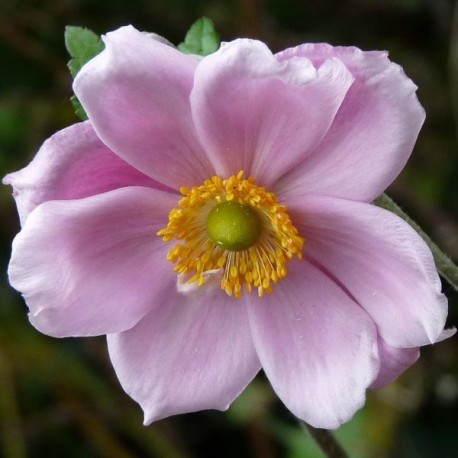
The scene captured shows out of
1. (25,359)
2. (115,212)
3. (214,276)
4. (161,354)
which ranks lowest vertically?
(25,359)

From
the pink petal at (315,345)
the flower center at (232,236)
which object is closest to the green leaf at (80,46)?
the flower center at (232,236)

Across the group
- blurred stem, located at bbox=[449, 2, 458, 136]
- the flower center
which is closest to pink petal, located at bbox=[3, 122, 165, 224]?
the flower center

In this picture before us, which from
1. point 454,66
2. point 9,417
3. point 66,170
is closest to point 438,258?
point 66,170

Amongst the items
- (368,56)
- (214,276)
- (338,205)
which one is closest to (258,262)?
(214,276)

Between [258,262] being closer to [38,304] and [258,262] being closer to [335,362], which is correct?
[335,362]

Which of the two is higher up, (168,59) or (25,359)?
(168,59)

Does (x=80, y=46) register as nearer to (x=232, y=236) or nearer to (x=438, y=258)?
(x=232, y=236)

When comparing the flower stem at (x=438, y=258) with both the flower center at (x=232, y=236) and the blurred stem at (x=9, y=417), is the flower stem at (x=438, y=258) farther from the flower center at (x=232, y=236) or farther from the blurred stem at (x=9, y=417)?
the blurred stem at (x=9, y=417)
